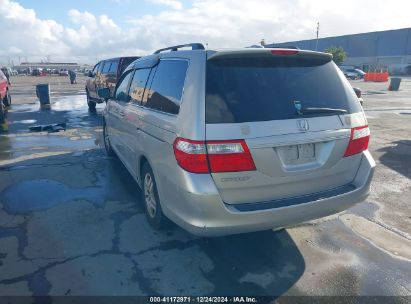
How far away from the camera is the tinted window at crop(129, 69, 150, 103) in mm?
4248

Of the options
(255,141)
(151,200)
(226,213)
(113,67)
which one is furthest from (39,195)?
(113,67)

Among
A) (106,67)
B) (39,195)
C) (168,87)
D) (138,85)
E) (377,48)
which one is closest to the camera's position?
(168,87)

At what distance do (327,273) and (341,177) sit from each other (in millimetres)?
932

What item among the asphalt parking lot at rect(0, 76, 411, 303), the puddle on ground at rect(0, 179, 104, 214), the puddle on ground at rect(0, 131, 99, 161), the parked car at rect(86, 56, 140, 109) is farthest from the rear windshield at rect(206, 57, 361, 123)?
the parked car at rect(86, 56, 140, 109)

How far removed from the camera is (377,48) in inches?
3196

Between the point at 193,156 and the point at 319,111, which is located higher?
the point at 319,111

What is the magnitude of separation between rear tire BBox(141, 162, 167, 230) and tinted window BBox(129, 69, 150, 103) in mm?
943

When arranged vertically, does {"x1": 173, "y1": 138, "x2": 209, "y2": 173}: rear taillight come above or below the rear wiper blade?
below

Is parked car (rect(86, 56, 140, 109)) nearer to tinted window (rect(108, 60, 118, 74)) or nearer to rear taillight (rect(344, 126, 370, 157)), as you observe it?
tinted window (rect(108, 60, 118, 74))

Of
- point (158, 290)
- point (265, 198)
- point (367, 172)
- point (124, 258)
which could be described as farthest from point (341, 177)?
point (124, 258)

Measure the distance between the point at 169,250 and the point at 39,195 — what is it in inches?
102

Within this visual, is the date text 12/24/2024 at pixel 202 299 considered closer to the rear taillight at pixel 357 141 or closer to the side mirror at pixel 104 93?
the rear taillight at pixel 357 141

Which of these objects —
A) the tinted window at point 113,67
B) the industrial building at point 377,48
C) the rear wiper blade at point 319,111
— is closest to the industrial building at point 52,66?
the industrial building at point 377,48

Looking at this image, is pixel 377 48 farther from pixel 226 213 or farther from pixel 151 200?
pixel 226 213
